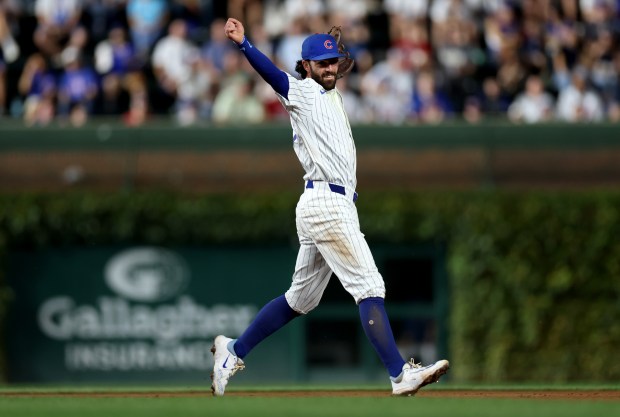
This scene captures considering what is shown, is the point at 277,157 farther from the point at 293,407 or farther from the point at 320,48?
the point at 293,407

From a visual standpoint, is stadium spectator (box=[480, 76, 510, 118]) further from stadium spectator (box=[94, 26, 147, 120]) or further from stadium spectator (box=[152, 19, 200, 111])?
stadium spectator (box=[94, 26, 147, 120])

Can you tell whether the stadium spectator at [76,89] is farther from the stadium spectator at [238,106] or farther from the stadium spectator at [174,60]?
the stadium spectator at [238,106]

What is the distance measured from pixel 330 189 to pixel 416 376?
1.27 meters

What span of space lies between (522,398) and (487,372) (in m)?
6.00

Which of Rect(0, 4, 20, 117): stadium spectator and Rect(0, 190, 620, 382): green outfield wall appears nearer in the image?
Rect(0, 190, 620, 382): green outfield wall

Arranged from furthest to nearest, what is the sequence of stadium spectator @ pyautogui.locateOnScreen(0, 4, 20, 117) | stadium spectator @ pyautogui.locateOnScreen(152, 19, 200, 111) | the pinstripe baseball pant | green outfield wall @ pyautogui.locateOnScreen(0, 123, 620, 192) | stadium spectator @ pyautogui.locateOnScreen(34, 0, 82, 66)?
1. stadium spectator @ pyautogui.locateOnScreen(34, 0, 82, 66)
2. stadium spectator @ pyautogui.locateOnScreen(0, 4, 20, 117)
3. stadium spectator @ pyautogui.locateOnScreen(152, 19, 200, 111)
4. green outfield wall @ pyautogui.locateOnScreen(0, 123, 620, 192)
5. the pinstripe baseball pant

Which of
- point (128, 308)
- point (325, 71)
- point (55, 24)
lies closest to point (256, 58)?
point (325, 71)

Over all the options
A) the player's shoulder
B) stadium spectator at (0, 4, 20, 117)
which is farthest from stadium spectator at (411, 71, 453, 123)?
the player's shoulder

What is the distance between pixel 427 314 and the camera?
49.3 ft

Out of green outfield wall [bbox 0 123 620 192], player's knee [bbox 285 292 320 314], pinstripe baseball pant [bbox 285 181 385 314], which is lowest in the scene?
player's knee [bbox 285 292 320 314]

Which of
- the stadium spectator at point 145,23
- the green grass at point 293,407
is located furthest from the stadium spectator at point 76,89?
the green grass at point 293,407

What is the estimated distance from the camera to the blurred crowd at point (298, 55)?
15430 mm

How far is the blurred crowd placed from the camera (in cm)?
1543

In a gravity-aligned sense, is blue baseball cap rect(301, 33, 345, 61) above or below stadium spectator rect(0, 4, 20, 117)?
below
